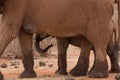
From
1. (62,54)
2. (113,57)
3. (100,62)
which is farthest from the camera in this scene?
(113,57)

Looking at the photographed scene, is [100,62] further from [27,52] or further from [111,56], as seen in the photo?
[111,56]

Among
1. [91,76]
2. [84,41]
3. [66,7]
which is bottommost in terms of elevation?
[91,76]

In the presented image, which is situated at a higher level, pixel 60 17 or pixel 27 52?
pixel 60 17

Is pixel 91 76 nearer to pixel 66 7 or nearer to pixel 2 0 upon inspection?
pixel 66 7

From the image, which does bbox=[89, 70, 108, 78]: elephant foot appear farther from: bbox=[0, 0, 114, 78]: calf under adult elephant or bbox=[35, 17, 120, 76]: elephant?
bbox=[35, 17, 120, 76]: elephant

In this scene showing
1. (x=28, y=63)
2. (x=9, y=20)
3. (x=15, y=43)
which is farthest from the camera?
(x=15, y=43)

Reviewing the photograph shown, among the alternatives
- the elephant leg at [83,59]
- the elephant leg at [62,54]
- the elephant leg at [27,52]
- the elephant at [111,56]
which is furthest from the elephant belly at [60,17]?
the elephant leg at [62,54]

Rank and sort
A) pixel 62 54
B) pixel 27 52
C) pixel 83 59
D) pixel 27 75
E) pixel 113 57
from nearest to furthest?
1. pixel 27 75
2. pixel 27 52
3. pixel 83 59
4. pixel 62 54
5. pixel 113 57

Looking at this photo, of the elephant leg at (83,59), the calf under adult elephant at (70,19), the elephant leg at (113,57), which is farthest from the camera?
the elephant leg at (113,57)

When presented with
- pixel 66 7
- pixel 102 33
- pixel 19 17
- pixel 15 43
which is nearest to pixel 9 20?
pixel 19 17

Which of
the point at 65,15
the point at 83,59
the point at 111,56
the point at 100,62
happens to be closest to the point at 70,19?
the point at 65,15

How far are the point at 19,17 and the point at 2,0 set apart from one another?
17.3 inches

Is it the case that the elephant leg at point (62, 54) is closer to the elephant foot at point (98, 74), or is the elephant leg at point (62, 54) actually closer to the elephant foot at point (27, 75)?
the elephant foot at point (27, 75)

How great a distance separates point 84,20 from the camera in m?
9.48
